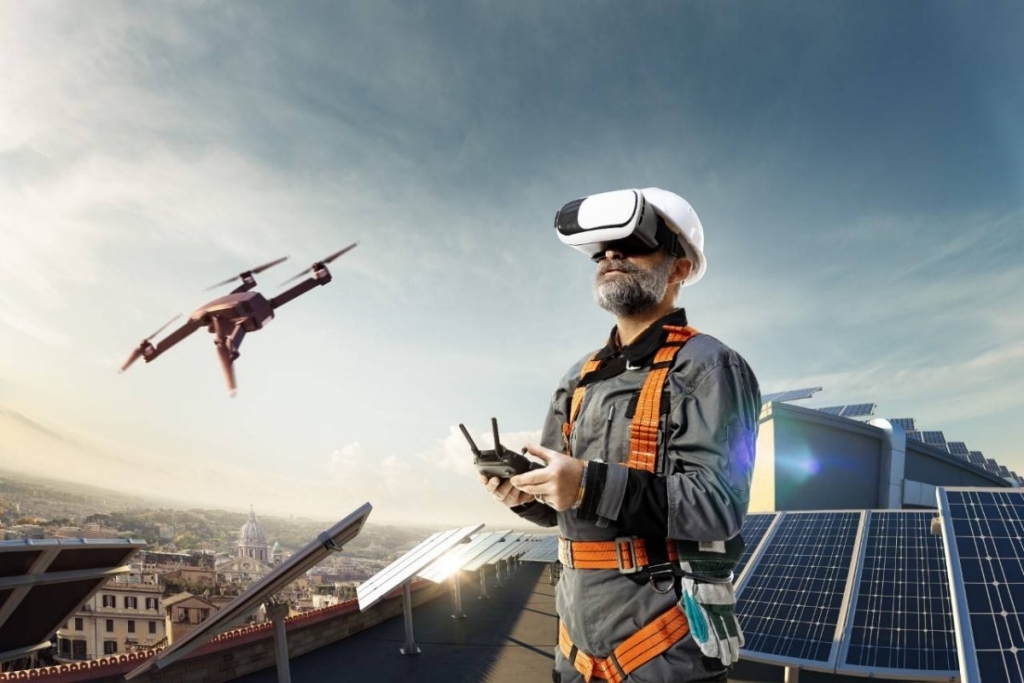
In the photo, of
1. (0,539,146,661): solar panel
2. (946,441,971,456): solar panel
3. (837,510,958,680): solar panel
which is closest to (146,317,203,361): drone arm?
(0,539,146,661): solar panel

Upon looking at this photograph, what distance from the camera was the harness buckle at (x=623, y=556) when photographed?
2.03 m

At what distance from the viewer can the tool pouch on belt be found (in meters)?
1.89

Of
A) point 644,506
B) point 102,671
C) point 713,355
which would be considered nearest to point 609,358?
point 713,355

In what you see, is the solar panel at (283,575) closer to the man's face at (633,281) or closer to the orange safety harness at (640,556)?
the orange safety harness at (640,556)

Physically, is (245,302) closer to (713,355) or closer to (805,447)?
(805,447)

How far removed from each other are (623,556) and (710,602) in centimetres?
28

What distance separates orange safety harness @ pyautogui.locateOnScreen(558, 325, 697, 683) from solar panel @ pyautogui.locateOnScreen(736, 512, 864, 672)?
24.6ft

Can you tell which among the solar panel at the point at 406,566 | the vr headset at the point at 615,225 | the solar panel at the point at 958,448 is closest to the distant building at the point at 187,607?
the solar panel at the point at 406,566

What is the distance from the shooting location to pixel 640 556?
204cm

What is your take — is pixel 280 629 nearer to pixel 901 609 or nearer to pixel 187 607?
pixel 901 609

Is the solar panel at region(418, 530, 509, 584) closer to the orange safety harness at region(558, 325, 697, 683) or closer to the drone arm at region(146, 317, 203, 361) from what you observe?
the orange safety harness at region(558, 325, 697, 683)

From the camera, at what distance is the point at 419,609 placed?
62.1ft

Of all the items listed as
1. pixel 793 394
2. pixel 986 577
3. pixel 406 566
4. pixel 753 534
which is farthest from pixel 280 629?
pixel 793 394

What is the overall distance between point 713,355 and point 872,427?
2305 centimetres
